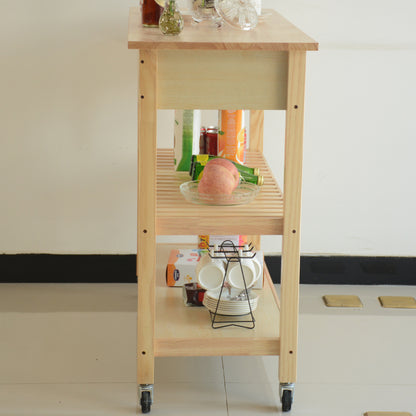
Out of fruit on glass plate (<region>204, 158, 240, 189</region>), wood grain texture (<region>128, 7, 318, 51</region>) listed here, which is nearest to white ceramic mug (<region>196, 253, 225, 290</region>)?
fruit on glass plate (<region>204, 158, 240, 189</region>)

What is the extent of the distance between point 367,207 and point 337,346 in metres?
0.70

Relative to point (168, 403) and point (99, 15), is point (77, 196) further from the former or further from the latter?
point (168, 403)

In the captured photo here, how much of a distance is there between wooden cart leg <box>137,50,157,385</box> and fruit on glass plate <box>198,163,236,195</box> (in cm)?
17

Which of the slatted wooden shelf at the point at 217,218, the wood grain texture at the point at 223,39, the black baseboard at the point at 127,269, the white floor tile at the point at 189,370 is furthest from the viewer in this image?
the black baseboard at the point at 127,269

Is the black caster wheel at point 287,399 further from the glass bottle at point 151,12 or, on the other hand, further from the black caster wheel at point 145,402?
the glass bottle at point 151,12

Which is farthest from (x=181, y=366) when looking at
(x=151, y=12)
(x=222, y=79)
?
(x=151, y=12)

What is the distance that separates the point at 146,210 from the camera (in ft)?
6.42

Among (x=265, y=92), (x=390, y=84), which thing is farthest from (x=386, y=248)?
(x=265, y=92)

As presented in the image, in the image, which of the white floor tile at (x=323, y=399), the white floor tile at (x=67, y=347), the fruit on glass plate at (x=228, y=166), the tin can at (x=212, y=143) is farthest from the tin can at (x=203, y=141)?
the white floor tile at (x=323, y=399)

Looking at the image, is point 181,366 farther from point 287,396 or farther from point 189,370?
point 287,396

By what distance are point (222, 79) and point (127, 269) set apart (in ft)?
4.32

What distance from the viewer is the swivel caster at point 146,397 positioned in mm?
2086

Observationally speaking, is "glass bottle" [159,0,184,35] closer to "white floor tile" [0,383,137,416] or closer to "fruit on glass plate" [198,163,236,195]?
"fruit on glass plate" [198,163,236,195]

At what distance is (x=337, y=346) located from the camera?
8.22 ft
